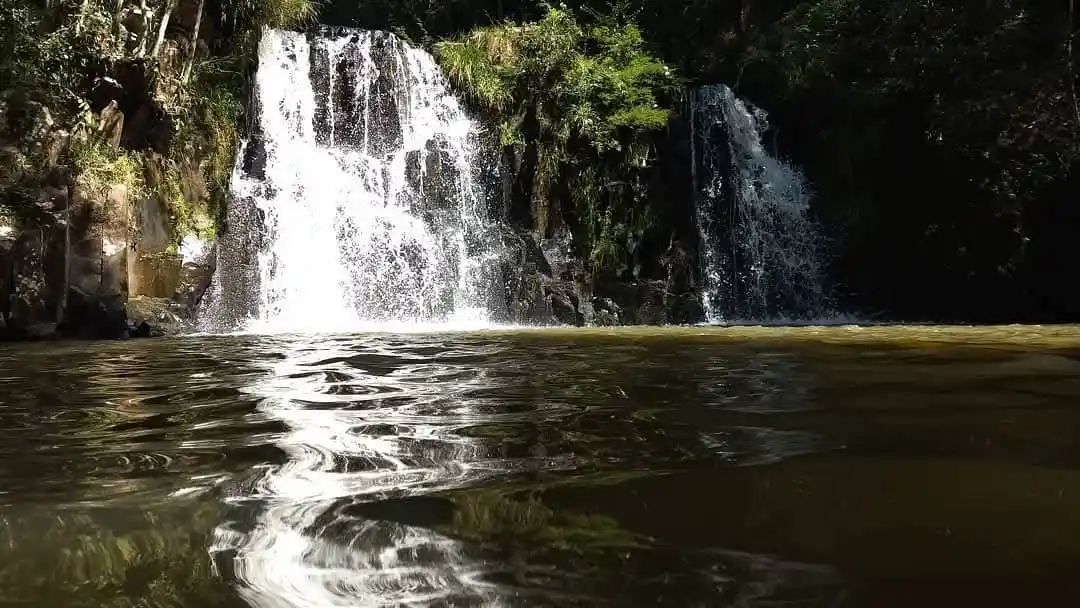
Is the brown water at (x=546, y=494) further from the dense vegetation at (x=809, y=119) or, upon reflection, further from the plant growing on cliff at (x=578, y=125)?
the plant growing on cliff at (x=578, y=125)

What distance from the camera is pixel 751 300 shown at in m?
14.0

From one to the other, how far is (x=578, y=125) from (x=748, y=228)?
11.8 ft

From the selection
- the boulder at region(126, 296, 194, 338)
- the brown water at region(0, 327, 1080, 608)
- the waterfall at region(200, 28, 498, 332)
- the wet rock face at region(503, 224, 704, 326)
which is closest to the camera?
the brown water at region(0, 327, 1080, 608)

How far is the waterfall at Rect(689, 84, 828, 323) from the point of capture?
549 inches

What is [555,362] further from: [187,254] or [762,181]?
[762,181]

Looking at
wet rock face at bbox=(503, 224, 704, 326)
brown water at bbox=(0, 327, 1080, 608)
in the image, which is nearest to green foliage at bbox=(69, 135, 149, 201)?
wet rock face at bbox=(503, 224, 704, 326)

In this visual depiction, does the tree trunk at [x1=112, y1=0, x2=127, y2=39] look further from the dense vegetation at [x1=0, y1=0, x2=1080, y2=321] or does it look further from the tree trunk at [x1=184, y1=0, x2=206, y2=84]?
the tree trunk at [x1=184, y1=0, x2=206, y2=84]

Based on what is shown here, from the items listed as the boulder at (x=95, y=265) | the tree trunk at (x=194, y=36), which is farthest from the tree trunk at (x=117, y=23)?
the boulder at (x=95, y=265)

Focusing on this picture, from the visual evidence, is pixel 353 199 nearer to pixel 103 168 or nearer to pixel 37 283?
pixel 103 168

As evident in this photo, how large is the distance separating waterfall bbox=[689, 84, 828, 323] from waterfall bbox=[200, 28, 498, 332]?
404cm

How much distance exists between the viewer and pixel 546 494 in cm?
172

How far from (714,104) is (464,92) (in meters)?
4.68

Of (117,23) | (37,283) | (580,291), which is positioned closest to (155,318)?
(37,283)

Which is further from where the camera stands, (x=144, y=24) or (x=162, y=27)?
(x=162, y=27)
